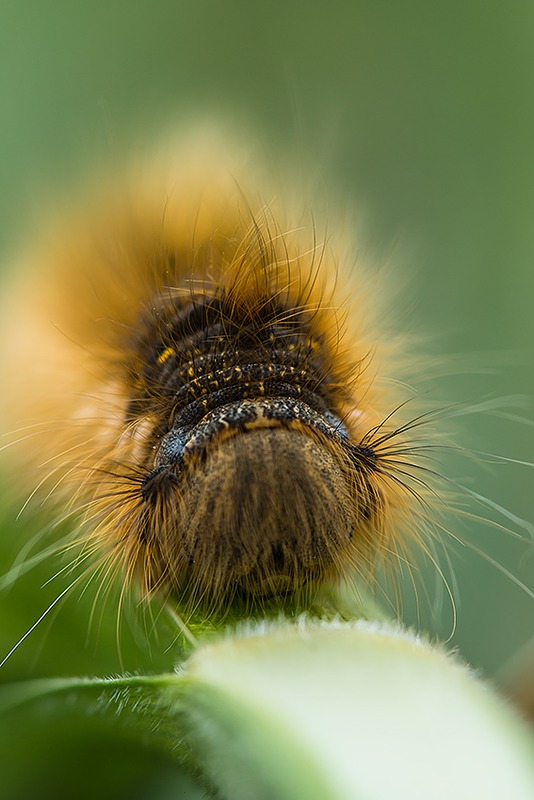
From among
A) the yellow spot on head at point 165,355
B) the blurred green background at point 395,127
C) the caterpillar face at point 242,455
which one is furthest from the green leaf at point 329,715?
the blurred green background at point 395,127

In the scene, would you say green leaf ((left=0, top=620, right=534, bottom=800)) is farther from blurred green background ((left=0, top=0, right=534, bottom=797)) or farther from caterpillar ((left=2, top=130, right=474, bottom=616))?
blurred green background ((left=0, top=0, right=534, bottom=797))

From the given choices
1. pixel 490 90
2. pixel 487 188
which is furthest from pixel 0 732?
pixel 490 90

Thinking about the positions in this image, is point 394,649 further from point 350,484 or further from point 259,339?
point 259,339

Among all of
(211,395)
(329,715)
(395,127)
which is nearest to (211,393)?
(211,395)

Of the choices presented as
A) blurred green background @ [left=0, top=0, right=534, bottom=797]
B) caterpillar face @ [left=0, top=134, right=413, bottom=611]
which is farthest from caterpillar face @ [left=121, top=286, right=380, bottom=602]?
blurred green background @ [left=0, top=0, right=534, bottom=797]

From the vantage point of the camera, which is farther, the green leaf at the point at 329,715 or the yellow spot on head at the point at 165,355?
the yellow spot on head at the point at 165,355

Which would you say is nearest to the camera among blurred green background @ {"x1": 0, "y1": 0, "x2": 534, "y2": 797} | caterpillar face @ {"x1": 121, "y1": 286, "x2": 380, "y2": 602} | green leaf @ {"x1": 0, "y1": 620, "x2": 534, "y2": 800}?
green leaf @ {"x1": 0, "y1": 620, "x2": 534, "y2": 800}

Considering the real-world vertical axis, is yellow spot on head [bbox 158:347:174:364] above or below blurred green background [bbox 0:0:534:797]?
below

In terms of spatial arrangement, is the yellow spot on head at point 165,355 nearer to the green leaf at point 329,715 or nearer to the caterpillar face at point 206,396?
the caterpillar face at point 206,396
